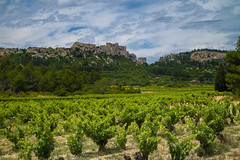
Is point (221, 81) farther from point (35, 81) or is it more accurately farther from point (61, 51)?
point (61, 51)

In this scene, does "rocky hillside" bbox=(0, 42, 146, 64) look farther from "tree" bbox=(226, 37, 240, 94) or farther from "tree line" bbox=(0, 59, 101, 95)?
"tree" bbox=(226, 37, 240, 94)

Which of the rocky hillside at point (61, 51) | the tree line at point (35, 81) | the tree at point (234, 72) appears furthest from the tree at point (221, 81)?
the rocky hillside at point (61, 51)

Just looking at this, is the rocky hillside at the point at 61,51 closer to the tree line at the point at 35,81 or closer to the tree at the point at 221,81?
the tree line at the point at 35,81

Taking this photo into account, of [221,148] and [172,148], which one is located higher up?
[172,148]

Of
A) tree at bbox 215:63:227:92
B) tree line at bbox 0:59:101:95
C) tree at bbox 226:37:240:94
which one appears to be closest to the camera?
tree at bbox 226:37:240:94

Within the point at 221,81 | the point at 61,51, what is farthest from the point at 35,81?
the point at 61,51

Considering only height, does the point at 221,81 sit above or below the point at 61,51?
below

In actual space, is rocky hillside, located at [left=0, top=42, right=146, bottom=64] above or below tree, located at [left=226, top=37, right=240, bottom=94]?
above

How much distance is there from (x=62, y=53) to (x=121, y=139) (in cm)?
15946

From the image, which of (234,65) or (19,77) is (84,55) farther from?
(234,65)

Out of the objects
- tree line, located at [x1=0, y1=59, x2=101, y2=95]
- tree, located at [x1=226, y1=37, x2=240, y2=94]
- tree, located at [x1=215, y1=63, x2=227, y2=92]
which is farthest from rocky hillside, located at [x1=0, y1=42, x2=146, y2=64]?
tree, located at [x1=226, y1=37, x2=240, y2=94]

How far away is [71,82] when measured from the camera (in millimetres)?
69625

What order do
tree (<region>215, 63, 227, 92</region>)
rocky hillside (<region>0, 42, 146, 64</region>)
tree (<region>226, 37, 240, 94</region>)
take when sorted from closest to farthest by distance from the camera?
tree (<region>226, 37, 240, 94</region>), tree (<region>215, 63, 227, 92</region>), rocky hillside (<region>0, 42, 146, 64</region>)

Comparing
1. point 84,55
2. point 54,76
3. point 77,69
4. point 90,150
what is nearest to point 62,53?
point 84,55
